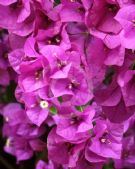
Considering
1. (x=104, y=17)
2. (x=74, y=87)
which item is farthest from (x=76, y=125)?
(x=104, y=17)

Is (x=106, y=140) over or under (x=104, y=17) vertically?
under

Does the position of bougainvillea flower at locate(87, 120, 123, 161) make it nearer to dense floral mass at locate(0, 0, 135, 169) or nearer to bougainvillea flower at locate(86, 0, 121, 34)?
dense floral mass at locate(0, 0, 135, 169)

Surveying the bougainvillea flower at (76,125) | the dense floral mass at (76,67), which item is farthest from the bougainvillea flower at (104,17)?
the bougainvillea flower at (76,125)

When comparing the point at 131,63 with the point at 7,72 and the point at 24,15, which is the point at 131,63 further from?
the point at 7,72

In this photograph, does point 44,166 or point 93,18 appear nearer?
point 93,18

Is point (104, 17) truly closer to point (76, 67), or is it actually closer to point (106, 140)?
point (76, 67)

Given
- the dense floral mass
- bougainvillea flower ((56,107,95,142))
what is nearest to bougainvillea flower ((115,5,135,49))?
the dense floral mass

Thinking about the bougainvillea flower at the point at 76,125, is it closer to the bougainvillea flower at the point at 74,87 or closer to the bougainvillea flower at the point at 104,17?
the bougainvillea flower at the point at 74,87

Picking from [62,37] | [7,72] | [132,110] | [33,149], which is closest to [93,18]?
[62,37]
